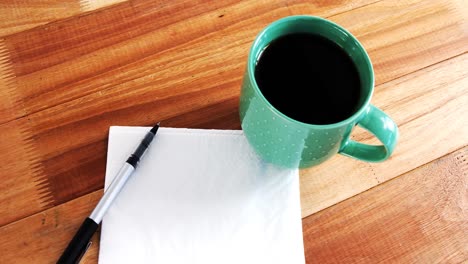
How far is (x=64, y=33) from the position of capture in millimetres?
481

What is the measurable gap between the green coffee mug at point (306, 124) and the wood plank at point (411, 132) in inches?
1.8

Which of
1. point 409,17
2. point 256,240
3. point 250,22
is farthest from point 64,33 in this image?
point 409,17

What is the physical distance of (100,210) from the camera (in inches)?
15.6

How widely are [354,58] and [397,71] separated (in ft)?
0.46

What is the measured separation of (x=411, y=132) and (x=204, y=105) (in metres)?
0.23

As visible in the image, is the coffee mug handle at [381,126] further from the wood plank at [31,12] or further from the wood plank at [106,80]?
the wood plank at [31,12]

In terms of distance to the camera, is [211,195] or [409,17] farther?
[409,17]

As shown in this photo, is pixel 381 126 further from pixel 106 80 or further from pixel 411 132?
pixel 106 80

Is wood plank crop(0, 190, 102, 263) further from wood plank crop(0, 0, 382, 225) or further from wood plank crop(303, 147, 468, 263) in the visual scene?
wood plank crop(303, 147, 468, 263)

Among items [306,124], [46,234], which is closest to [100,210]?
[46,234]

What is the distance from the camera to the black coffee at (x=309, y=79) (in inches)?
14.3

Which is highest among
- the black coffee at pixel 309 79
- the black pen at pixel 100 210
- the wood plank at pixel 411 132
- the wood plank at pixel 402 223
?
the black coffee at pixel 309 79

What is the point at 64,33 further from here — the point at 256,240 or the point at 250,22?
the point at 256,240

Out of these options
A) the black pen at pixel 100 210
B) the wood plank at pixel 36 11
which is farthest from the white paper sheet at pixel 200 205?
the wood plank at pixel 36 11
